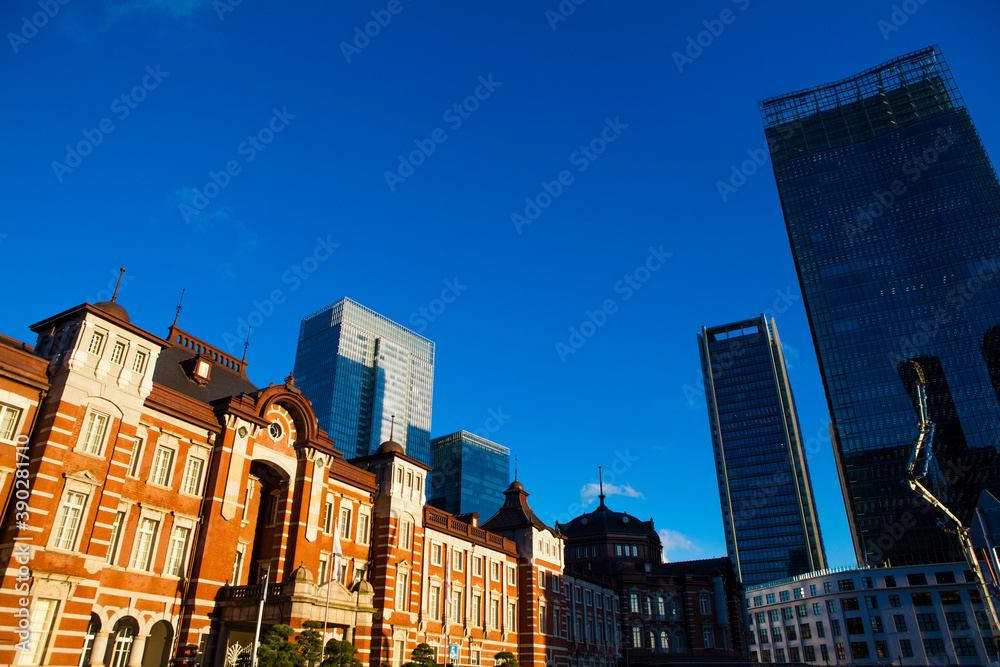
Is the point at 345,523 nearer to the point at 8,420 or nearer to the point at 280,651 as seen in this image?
the point at 280,651

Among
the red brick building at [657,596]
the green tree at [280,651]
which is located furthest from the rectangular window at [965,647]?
the green tree at [280,651]

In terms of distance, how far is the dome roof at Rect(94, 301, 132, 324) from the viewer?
28.9 metres

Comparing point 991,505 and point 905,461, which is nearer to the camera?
point 991,505

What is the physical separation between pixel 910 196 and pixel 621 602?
104857 millimetres

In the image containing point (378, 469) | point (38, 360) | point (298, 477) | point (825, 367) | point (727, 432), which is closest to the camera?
point (38, 360)

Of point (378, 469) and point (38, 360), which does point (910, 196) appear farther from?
point (38, 360)

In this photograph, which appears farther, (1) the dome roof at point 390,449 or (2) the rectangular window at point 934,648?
(2) the rectangular window at point 934,648

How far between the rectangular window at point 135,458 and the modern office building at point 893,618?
100 m

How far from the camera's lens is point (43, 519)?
81.4ft

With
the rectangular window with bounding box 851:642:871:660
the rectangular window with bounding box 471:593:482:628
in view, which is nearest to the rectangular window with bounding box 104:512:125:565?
A: the rectangular window with bounding box 471:593:482:628

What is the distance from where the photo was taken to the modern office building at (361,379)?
16038 centimetres

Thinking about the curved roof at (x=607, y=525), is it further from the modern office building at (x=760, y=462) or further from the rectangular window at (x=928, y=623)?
the modern office building at (x=760, y=462)

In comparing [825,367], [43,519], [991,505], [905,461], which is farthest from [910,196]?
[43,519]

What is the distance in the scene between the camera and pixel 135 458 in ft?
97.1
